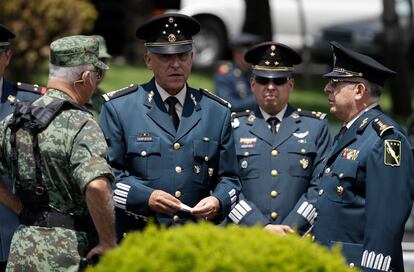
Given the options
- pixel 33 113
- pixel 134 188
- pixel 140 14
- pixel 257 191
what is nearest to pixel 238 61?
pixel 257 191

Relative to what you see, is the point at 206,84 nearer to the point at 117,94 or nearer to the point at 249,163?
the point at 249,163

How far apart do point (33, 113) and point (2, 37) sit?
1.45 metres

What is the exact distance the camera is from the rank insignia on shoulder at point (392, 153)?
263 inches

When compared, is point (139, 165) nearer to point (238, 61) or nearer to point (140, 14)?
point (238, 61)

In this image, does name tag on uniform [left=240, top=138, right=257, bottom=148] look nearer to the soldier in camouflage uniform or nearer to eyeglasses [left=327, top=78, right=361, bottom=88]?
eyeglasses [left=327, top=78, right=361, bottom=88]

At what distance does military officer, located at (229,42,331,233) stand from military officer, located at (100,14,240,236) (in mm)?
533

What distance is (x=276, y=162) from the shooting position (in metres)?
7.79

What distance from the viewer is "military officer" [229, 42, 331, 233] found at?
7.70m

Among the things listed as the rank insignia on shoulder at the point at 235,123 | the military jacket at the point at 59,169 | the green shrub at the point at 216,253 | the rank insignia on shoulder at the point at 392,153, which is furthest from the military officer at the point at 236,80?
the green shrub at the point at 216,253

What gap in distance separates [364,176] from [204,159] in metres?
0.93

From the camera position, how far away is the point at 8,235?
7.29 metres

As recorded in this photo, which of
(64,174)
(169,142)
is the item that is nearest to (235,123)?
(169,142)

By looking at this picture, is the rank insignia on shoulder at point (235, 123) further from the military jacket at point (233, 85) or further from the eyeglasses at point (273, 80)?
the military jacket at point (233, 85)

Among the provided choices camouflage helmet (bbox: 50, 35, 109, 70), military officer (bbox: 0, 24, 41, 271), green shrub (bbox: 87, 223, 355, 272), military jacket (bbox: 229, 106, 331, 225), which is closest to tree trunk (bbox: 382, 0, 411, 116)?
military jacket (bbox: 229, 106, 331, 225)
